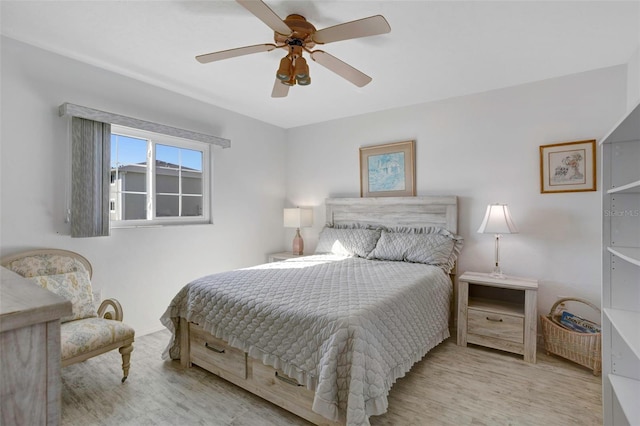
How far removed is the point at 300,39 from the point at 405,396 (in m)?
2.38

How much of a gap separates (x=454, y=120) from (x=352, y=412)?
9.68 ft

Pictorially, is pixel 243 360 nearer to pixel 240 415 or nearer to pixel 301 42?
pixel 240 415

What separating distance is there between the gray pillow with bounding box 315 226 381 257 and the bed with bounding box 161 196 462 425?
218 mm

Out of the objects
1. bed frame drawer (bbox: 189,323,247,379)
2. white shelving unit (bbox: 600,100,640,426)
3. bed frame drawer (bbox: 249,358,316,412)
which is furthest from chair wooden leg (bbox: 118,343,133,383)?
white shelving unit (bbox: 600,100,640,426)

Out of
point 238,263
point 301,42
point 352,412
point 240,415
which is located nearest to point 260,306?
point 240,415

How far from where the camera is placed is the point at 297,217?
4160mm

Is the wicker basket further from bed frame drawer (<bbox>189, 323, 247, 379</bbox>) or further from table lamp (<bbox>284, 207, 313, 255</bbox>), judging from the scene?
table lamp (<bbox>284, 207, 313, 255</bbox>)

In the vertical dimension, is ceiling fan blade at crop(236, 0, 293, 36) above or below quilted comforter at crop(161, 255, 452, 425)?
above

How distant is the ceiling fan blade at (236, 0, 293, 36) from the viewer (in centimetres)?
149

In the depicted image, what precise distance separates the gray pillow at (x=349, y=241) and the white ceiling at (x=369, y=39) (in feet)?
5.02

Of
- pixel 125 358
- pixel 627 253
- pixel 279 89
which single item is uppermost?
A: pixel 279 89

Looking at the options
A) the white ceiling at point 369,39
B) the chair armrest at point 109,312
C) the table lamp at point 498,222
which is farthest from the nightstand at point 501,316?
the chair armrest at point 109,312

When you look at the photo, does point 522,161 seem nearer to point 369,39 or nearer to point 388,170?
point 388,170

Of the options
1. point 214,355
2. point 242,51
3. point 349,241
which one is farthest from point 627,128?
point 214,355
